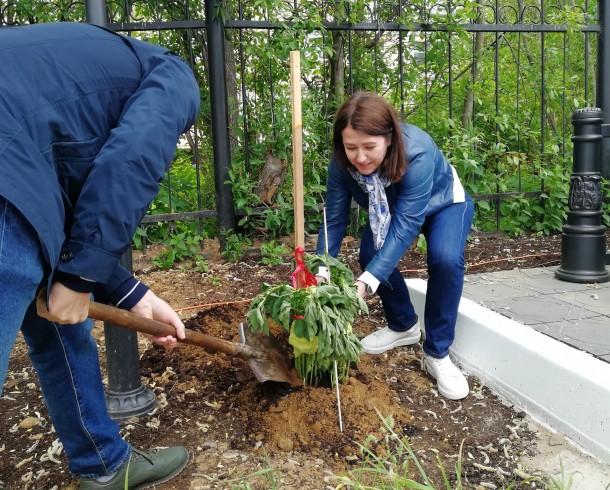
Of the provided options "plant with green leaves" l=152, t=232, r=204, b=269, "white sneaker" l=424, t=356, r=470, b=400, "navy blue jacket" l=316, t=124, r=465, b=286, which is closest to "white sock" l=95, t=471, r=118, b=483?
"navy blue jacket" l=316, t=124, r=465, b=286

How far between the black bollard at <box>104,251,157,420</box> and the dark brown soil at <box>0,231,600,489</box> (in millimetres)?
50

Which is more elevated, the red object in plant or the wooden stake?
the wooden stake

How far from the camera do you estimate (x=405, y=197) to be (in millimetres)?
2883

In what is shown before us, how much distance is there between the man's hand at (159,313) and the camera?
6.99 feet

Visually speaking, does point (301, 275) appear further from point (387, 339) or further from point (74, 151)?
point (74, 151)

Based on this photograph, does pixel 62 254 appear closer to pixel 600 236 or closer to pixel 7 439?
pixel 7 439

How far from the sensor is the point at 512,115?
6.05 m

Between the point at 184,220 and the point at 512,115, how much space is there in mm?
3169

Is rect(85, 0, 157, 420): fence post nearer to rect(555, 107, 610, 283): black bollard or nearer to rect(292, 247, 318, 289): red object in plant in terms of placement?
rect(292, 247, 318, 289): red object in plant

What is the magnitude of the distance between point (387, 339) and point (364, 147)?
1.12 m

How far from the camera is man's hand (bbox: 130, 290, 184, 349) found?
2131 mm

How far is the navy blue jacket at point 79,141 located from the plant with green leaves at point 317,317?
109 cm

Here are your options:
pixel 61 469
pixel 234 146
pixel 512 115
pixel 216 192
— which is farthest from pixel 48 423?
pixel 512 115

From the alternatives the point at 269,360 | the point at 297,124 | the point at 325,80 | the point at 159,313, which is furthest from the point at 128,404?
the point at 325,80
